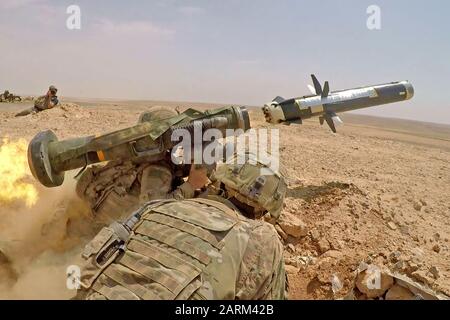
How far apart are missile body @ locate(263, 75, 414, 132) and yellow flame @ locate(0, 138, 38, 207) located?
3607 mm

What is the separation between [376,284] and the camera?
443 cm

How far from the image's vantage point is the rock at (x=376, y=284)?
441 cm

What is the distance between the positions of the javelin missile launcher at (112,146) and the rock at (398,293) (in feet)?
8.73

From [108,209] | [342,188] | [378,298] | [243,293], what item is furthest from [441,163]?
[243,293]

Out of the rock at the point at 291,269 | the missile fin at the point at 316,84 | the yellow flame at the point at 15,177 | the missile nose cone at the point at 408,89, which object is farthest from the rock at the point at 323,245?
the yellow flame at the point at 15,177

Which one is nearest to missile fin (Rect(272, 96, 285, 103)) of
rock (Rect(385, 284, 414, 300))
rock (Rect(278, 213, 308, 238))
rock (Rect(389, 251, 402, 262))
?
rock (Rect(278, 213, 308, 238))

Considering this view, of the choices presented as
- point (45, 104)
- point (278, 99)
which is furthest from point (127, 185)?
point (45, 104)

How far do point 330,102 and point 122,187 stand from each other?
3623mm

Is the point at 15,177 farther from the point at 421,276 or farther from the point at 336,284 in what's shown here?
the point at 421,276

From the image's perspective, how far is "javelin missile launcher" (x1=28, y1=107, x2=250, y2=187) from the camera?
5.02 m

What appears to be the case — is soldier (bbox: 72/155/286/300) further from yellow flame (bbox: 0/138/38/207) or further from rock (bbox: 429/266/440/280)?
yellow flame (bbox: 0/138/38/207)

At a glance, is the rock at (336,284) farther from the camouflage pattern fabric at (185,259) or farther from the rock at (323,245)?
→ the camouflage pattern fabric at (185,259)
